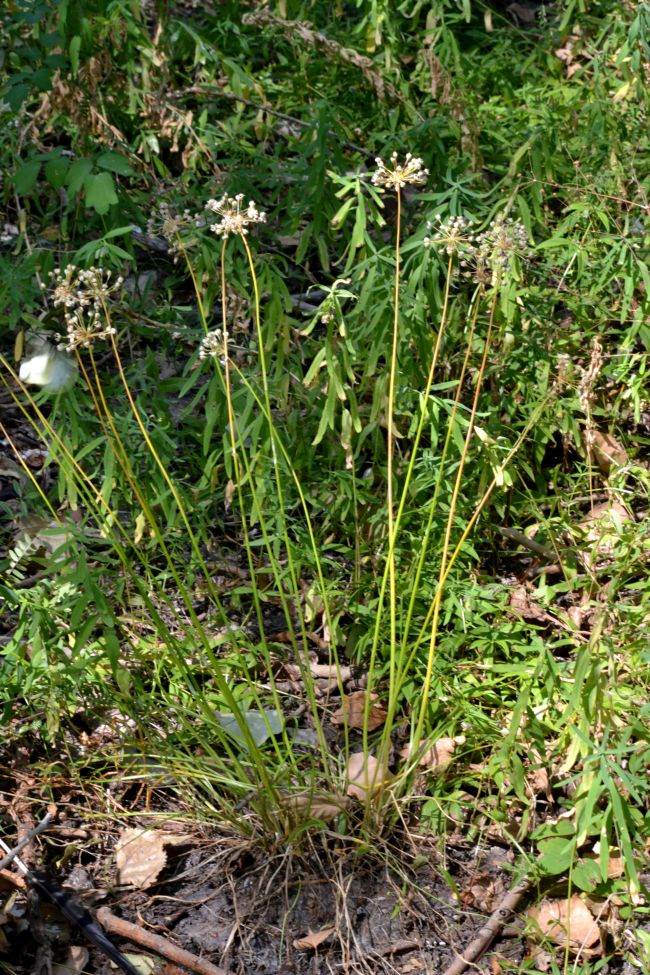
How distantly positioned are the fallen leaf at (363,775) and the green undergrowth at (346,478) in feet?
0.04

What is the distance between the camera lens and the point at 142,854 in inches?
96.2

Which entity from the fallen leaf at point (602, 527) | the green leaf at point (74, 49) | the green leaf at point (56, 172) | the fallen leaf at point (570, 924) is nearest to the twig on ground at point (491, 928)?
the fallen leaf at point (570, 924)

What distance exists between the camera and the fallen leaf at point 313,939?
2256mm

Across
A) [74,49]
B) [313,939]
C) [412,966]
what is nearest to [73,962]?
[313,939]

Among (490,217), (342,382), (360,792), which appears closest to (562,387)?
(490,217)

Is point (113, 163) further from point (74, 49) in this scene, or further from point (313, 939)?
point (313, 939)

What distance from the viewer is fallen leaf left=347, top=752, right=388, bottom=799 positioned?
2.37 metres

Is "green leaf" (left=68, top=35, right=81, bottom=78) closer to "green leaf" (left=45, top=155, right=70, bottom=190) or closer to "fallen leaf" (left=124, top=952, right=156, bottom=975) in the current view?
"green leaf" (left=45, top=155, right=70, bottom=190)

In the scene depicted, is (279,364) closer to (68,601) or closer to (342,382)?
(342,382)

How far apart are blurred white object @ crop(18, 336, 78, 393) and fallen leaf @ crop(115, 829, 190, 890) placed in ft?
3.64

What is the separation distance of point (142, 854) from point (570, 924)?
899 millimetres

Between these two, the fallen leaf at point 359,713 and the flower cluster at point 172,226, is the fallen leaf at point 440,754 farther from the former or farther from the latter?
the flower cluster at point 172,226

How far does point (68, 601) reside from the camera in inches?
105

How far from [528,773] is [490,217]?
1428 millimetres
